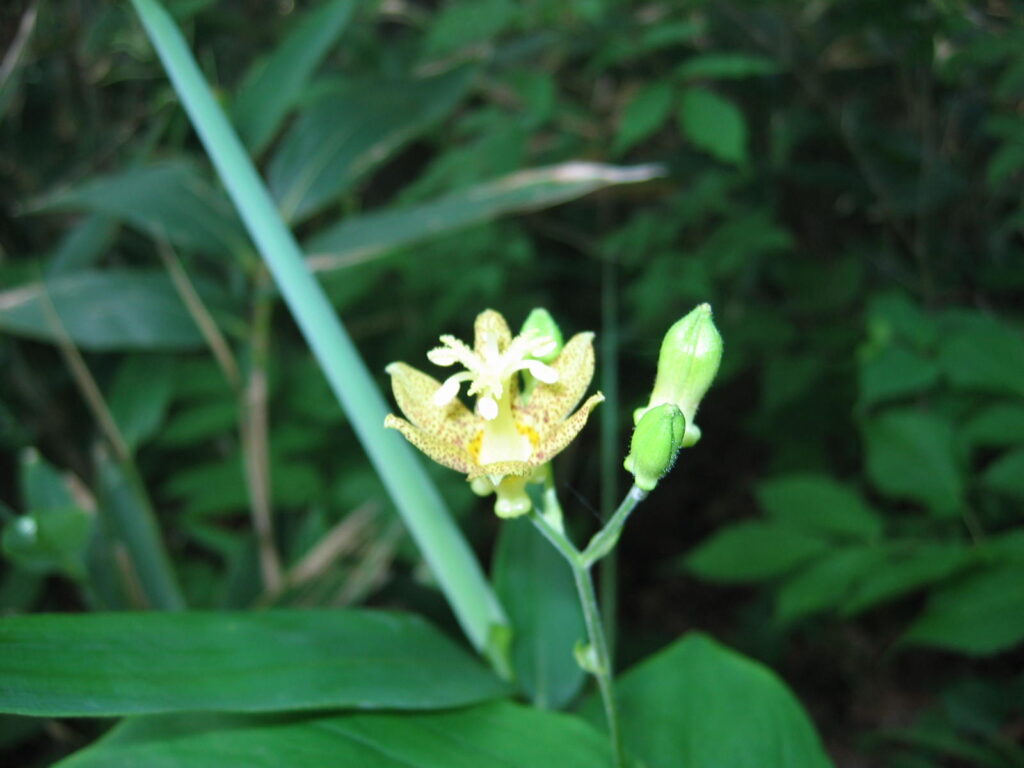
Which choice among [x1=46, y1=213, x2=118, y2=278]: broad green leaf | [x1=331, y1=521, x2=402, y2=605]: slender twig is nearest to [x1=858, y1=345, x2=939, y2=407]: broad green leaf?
[x1=331, y1=521, x2=402, y2=605]: slender twig

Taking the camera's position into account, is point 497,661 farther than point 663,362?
Yes

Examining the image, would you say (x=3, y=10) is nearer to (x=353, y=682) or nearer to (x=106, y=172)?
(x=106, y=172)

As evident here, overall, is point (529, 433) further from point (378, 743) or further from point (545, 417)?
point (378, 743)

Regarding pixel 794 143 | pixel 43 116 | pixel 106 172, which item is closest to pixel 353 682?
pixel 106 172

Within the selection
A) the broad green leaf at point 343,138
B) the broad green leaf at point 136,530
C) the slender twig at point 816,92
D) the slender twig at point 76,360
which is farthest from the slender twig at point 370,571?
the slender twig at point 816,92

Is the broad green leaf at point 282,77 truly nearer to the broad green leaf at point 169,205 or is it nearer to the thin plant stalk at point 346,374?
the broad green leaf at point 169,205

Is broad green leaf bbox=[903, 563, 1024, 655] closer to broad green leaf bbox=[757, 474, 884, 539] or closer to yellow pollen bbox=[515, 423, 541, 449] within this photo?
broad green leaf bbox=[757, 474, 884, 539]
